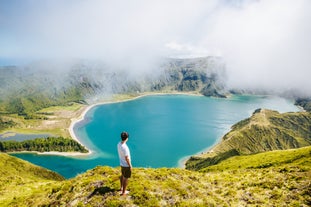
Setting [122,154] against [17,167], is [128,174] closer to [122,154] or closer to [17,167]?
[122,154]

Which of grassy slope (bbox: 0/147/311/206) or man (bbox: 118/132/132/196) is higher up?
man (bbox: 118/132/132/196)

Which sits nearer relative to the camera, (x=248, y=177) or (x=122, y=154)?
(x=122, y=154)

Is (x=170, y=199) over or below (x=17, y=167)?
over

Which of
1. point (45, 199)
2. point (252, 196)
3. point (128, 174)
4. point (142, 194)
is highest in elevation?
Answer: point (128, 174)

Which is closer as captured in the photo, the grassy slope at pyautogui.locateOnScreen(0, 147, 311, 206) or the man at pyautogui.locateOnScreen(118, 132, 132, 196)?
the man at pyautogui.locateOnScreen(118, 132, 132, 196)

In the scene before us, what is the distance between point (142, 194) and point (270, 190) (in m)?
15.4

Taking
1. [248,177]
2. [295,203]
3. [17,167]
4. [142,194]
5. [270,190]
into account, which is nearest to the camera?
[142,194]

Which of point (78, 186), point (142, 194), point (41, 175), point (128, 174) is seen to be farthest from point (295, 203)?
point (41, 175)

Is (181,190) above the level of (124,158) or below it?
below

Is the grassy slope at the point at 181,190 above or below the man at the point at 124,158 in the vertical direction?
below

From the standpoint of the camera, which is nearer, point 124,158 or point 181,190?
point 124,158

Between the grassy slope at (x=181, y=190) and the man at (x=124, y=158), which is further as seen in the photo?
the grassy slope at (x=181, y=190)

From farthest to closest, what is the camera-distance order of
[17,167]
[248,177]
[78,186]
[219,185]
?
1. [17,167]
2. [248,177]
3. [219,185]
4. [78,186]

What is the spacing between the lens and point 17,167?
115 metres
